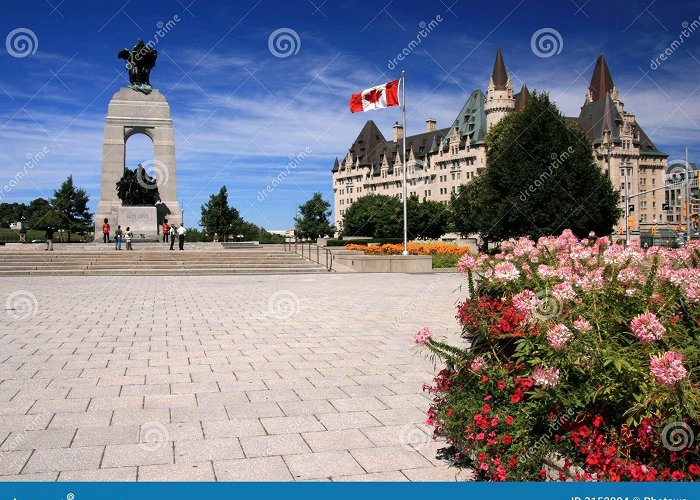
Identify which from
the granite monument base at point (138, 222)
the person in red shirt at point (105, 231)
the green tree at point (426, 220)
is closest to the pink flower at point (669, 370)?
the granite monument base at point (138, 222)

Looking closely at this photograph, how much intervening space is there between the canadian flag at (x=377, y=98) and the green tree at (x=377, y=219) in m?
60.1

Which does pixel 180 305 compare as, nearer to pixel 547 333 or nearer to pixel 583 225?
pixel 547 333

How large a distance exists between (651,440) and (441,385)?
169 centimetres

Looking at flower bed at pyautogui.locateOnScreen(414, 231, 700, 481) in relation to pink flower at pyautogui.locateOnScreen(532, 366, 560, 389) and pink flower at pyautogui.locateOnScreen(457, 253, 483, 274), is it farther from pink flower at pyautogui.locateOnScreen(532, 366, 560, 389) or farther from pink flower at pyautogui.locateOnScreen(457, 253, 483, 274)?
pink flower at pyautogui.locateOnScreen(457, 253, 483, 274)

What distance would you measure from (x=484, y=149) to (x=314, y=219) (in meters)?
30.8

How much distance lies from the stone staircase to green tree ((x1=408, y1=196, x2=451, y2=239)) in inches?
2315

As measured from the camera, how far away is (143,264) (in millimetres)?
28953

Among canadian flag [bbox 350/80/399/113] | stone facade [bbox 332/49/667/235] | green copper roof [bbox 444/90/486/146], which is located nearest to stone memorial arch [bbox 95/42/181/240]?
canadian flag [bbox 350/80/399/113]

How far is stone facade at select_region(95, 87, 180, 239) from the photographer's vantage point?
4156 centimetres

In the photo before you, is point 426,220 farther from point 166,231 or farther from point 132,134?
point 166,231

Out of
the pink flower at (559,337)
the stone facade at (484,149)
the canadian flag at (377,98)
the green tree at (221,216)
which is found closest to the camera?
the pink flower at (559,337)

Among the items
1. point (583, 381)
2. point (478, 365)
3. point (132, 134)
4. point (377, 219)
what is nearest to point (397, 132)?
point (377, 219)

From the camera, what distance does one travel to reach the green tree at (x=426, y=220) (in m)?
89.3

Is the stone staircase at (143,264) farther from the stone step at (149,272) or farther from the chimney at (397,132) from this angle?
the chimney at (397,132)
